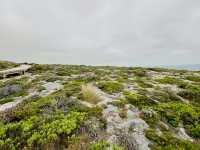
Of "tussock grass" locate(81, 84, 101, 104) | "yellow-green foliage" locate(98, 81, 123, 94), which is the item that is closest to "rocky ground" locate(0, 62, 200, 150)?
"tussock grass" locate(81, 84, 101, 104)

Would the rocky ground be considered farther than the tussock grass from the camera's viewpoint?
No

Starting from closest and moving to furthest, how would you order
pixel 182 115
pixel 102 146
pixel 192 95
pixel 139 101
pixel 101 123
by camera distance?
pixel 102 146
pixel 101 123
pixel 182 115
pixel 139 101
pixel 192 95

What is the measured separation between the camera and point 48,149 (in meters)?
7.72

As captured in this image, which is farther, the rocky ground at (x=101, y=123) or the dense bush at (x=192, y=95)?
→ the dense bush at (x=192, y=95)

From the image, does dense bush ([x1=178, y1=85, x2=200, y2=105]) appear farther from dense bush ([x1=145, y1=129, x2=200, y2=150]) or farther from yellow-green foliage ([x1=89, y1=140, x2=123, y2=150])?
yellow-green foliage ([x1=89, y1=140, x2=123, y2=150])

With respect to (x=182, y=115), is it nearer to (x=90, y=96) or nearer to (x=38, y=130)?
(x=90, y=96)

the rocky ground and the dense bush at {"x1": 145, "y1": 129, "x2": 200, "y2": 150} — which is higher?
the rocky ground

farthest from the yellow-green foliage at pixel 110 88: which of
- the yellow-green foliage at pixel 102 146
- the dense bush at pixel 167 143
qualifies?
the yellow-green foliage at pixel 102 146

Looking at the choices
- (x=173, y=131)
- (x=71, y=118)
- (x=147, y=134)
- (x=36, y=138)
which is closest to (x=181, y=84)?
(x=173, y=131)

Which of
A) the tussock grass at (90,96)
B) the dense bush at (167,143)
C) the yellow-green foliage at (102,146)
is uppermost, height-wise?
the tussock grass at (90,96)

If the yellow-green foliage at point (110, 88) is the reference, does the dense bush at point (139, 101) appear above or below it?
below

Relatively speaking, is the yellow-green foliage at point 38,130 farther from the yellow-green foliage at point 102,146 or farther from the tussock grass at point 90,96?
the tussock grass at point 90,96

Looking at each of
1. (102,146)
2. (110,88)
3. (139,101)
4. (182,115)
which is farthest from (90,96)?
(102,146)

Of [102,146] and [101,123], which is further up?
[101,123]
